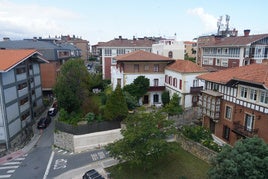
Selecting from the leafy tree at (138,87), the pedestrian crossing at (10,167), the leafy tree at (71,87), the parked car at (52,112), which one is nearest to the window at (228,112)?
the leafy tree at (138,87)

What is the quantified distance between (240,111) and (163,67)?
803 inches

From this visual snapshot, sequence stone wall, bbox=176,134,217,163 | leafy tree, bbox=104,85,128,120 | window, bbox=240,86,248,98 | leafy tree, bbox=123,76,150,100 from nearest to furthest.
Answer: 1. window, bbox=240,86,248,98
2. stone wall, bbox=176,134,217,163
3. leafy tree, bbox=104,85,128,120
4. leafy tree, bbox=123,76,150,100

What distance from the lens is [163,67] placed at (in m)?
40.7

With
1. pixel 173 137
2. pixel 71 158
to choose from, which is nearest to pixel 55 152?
pixel 71 158

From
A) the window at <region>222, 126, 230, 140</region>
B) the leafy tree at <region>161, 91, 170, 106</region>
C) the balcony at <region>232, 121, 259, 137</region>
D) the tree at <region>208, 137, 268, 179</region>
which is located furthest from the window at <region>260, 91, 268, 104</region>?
the leafy tree at <region>161, 91, 170, 106</region>

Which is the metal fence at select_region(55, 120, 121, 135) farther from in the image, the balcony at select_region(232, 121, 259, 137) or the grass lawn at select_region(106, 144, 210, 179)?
the balcony at select_region(232, 121, 259, 137)

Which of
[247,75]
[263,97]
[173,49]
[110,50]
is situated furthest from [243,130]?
[110,50]

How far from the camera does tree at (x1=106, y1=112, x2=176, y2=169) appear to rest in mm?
19969

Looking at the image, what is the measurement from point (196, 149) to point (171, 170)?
14.3 feet

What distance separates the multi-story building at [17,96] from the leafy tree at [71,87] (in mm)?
5879

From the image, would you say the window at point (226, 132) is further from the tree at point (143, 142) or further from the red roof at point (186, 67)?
the red roof at point (186, 67)

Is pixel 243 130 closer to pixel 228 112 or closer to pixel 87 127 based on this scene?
pixel 228 112

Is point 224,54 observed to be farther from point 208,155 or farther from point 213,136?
point 208,155

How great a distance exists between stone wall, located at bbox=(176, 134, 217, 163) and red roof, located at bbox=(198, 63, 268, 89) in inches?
308
